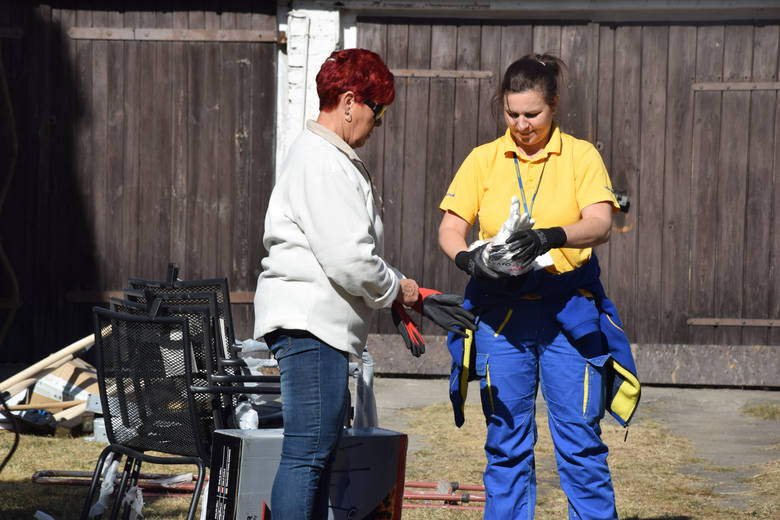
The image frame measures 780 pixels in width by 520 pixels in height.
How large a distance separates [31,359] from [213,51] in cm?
266

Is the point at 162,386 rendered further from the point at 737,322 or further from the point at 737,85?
the point at 737,85

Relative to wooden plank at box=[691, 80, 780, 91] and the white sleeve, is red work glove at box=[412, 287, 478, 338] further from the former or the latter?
wooden plank at box=[691, 80, 780, 91]

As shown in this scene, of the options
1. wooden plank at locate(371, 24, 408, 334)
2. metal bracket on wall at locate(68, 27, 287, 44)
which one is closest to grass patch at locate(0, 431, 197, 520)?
wooden plank at locate(371, 24, 408, 334)

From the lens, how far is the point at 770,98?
7.06 m

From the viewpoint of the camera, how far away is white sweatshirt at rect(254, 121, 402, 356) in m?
2.65

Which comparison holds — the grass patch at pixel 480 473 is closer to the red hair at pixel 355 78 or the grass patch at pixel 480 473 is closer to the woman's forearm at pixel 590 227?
the woman's forearm at pixel 590 227

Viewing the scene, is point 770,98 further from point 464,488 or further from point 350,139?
point 350,139

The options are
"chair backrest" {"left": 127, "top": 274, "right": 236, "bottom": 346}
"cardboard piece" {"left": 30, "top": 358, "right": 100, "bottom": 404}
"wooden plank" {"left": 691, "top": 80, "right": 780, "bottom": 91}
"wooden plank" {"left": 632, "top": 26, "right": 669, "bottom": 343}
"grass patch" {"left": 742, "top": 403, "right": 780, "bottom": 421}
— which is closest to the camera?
"chair backrest" {"left": 127, "top": 274, "right": 236, "bottom": 346}

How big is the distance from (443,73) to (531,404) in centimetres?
438

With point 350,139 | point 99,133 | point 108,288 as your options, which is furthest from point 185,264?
point 350,139

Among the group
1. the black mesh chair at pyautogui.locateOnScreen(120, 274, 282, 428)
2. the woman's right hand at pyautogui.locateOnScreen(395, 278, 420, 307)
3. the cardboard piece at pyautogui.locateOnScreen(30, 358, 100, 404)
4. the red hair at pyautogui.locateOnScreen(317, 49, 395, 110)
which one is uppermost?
the red hair at pyautogui.locateOnScreen(317, 49, 395, 110)

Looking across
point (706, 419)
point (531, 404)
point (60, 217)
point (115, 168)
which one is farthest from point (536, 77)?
point (60, 217)

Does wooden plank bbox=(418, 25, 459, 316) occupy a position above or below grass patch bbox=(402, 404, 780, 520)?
above

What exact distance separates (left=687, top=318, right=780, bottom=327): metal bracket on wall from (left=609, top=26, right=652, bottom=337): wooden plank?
45 centimetres
